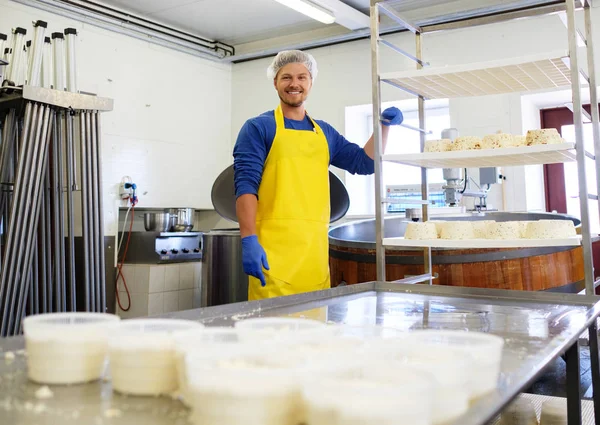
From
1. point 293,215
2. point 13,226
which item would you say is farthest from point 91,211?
point 293,215

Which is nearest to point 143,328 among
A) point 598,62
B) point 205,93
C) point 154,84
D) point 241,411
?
point 241,411

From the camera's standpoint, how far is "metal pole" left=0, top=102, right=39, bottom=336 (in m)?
2.57

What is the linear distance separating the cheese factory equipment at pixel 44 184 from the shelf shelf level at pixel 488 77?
1.79 metres

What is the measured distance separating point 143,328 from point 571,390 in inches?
38.5

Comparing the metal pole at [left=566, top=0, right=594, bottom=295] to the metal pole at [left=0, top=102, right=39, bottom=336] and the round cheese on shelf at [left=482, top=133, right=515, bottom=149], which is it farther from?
the metal pole at [left=0, top=102, right=39, bottom=336]

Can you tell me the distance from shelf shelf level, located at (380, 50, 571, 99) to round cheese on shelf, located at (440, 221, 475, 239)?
0.53 meters

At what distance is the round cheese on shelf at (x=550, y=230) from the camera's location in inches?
66.3

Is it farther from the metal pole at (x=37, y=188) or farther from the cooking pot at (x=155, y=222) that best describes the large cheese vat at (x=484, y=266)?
the cooking pot at (x=155, y=222)

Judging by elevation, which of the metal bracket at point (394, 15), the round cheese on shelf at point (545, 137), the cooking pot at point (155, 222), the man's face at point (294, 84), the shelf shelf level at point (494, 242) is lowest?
the shelf shelf level at point (494, 242)

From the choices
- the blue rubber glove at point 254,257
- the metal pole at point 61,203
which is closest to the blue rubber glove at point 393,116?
the blue rubber glove at point 254,257

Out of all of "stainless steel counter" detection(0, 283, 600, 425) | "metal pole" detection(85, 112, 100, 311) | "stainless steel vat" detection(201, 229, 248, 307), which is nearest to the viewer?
"stainless steel counter" detection(0, 283, 600, 425)

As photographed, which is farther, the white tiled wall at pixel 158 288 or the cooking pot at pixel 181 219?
the cooking pot at pixel 181 219

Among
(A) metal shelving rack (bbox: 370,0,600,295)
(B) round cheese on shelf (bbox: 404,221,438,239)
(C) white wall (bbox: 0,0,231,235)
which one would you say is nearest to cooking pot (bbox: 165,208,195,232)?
(C) white wall (bbox: 0,0,231,235)

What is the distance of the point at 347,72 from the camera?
509 cm
